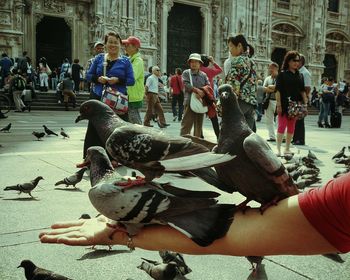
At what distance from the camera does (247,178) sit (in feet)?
5.75

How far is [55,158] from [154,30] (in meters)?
17.6

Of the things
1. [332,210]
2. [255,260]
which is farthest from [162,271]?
[332,210]

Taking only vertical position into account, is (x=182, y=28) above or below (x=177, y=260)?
above

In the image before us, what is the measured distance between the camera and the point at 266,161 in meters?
1.62

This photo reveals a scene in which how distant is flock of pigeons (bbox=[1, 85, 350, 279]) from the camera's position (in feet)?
4.49

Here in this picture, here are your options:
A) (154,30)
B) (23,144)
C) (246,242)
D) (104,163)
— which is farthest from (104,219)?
(154,30)

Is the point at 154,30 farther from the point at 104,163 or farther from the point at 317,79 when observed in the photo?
the point at 104,163

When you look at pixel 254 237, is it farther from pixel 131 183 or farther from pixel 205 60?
pixel 205 60

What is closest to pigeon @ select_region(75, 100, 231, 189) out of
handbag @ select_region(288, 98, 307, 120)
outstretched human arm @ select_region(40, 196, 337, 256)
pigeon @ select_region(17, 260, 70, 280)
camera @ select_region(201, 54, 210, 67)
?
outstretched human arm @ select_region(40, 196, 337, 256)

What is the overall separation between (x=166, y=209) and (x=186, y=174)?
0.85 ft

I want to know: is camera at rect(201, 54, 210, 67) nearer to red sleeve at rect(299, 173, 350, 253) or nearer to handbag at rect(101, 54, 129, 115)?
handbag at rect(101, 54, 129, 115)

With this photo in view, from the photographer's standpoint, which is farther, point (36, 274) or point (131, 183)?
point (36, 274)

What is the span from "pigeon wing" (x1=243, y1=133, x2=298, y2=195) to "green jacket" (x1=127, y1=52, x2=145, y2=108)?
4.79 m

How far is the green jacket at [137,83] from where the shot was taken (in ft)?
20.5
